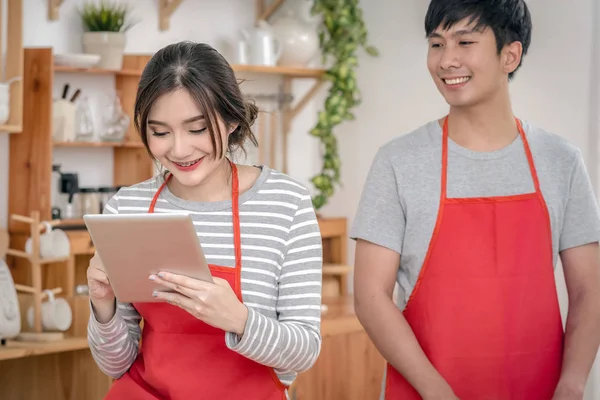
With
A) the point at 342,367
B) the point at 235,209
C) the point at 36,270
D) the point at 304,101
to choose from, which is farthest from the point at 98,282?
the point at 304,101

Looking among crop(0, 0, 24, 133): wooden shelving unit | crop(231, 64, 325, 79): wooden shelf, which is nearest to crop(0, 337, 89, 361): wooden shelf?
crop(0, 0, 24, 133): wooden shelving unit

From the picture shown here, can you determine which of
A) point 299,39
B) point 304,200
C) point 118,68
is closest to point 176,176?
point 304,200

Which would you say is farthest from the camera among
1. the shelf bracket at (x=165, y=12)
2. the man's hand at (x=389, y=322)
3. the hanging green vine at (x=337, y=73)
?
the hanging green vine at (x=337, y=73)

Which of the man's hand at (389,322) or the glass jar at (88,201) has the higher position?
the glass jar at (88,201)

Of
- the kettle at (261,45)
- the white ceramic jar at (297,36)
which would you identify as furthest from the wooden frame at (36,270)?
the white ceramic jar at (297,36)

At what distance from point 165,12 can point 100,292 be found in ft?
8.75

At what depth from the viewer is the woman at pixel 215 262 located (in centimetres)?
149

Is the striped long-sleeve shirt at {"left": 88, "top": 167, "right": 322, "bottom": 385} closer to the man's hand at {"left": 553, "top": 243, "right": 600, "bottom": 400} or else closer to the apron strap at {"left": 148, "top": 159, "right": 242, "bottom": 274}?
the apron strap at {"left": 148, "top": 159, "right": 242, "bottom": 274}

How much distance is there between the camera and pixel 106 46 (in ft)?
12.0

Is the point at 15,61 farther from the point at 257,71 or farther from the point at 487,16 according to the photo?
the point at 487,16

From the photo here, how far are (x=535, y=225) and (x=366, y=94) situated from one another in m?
2.56

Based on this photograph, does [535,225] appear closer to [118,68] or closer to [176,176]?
[176,176]

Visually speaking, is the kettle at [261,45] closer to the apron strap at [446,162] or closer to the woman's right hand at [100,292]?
the apron strap at [446,162]

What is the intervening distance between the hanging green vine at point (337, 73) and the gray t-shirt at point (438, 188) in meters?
2.38
